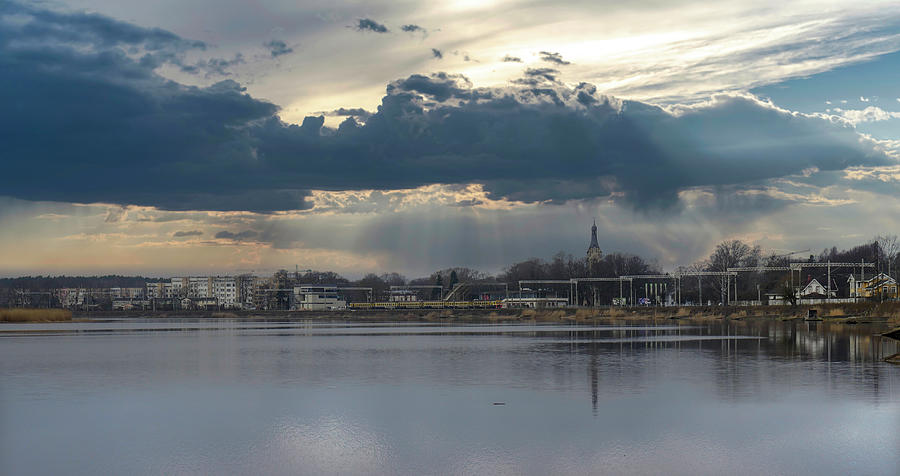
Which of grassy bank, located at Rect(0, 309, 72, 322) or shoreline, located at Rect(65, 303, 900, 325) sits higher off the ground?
grassy bank, located at Rect(0, 309, 72, 322)

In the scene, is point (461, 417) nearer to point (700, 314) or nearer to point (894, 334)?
point (894, 334)

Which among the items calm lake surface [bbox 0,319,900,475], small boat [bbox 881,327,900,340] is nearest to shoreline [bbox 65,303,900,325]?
small boat [bbox 881,327,900,340]

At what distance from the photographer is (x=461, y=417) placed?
20938 mm

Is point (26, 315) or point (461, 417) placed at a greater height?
point (461, 417)

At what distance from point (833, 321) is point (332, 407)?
244ft

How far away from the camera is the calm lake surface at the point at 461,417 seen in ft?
51.4

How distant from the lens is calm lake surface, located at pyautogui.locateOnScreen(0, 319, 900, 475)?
1566 cm

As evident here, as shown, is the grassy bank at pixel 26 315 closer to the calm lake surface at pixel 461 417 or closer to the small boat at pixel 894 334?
the calm lake surface at pixel 461 417

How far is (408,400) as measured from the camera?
24609 millimetres

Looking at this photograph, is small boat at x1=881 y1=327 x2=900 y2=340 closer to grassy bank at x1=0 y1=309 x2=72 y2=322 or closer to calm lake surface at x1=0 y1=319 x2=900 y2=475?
calm lake surface at x1=0 y1=319 x2=900 y2=475

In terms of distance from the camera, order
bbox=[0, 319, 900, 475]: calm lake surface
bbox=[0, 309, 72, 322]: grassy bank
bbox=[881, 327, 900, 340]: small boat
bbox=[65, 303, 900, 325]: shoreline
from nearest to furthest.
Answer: bbox=[0, 319, 900, 475]: calm lake surface, bbox=[881, 327, 900, 340]: small boat, bbox=[65, 303, 900, 325]: shoreline, bbox=[0, 309, 72, 322]: grassy bank

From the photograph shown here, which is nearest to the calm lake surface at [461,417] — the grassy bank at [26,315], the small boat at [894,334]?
the small boat at [894,334]

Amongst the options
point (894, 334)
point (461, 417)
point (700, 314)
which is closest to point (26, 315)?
point (700, 314)

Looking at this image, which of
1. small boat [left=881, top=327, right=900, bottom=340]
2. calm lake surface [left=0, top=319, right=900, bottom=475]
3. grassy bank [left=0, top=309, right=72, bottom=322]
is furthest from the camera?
grassy bank [left=0, top=309, right=72, bottom=322]
